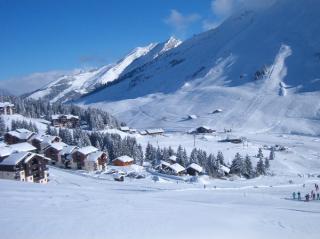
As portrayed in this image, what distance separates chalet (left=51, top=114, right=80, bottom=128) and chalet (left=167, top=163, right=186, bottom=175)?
66.4 meters

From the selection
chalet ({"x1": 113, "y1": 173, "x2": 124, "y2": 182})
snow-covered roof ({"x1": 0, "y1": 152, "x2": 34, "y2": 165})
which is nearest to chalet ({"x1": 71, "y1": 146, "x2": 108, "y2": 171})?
chalet ({"x1": 113, "y1": 173, "x2": 124, "y2": 182})

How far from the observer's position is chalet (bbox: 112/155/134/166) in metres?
75.8

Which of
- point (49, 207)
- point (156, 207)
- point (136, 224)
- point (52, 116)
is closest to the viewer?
point (136, 224)

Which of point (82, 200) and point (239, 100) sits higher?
point (239, 100)

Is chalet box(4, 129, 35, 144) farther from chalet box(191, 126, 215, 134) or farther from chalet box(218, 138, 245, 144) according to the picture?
chalet box(191, 126, 215, 134)

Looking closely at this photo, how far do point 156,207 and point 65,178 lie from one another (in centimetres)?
3210

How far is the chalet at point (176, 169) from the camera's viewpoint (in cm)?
7275

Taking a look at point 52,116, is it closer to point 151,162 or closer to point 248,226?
point 151,162

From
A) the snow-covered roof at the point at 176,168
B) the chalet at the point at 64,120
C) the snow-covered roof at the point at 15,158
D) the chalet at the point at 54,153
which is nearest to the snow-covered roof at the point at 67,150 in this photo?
the chalet at the point at 54,153

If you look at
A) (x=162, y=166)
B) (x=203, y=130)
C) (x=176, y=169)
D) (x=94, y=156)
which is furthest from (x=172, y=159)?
(x=203, y=130)

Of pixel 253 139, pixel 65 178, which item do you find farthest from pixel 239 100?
pixel 65 178

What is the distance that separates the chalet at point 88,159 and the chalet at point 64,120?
60.5 m

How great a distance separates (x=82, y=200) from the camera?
25875 millimetres

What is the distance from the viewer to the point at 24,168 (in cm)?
5234
